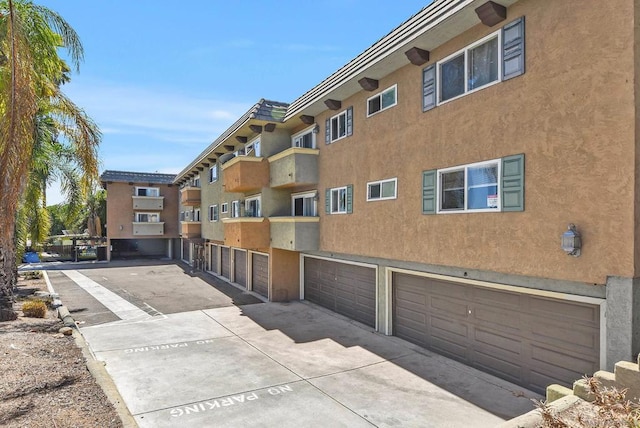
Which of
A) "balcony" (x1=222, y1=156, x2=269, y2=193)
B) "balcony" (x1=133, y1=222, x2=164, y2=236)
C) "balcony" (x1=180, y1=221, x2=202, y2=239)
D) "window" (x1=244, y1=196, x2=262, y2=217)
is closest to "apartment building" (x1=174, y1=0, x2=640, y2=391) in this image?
"balcony" (x1=222, y1=156, x2=269, y2=193)

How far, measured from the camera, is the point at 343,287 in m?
15.9

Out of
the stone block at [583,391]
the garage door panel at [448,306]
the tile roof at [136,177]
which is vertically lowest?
the stone block at [583,391]

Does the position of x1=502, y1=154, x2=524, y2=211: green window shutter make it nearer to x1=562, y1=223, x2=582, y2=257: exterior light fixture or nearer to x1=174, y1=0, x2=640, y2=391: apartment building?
Result: x1=174, y1=0, x2=640, y2=391: apartment building

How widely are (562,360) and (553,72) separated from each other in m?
5.81

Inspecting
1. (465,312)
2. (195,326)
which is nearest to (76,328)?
(195,326)

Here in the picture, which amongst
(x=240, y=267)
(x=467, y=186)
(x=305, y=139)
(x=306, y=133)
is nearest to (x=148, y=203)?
(x=240, y=267)

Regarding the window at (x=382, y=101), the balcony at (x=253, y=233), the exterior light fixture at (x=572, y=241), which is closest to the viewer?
the exterior light fixture at (x=572, y=241)

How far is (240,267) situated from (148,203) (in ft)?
67.8

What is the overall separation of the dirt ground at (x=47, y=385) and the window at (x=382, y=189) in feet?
29.1

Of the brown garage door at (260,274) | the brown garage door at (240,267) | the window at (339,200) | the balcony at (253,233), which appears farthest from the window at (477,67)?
the brown garage door at (240,267)

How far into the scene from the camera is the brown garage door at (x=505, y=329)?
7.72 m

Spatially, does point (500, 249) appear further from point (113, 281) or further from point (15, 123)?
point (113, 281)

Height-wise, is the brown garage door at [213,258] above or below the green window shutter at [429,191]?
below

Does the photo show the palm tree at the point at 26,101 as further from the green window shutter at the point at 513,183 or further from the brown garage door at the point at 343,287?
the green window shutter at the point at 513,183
